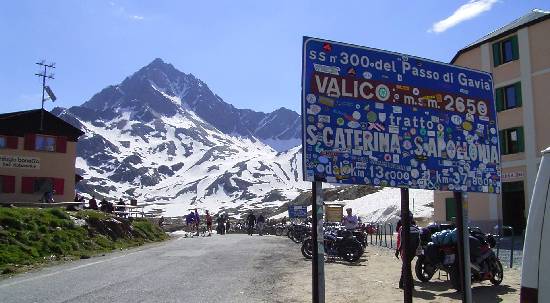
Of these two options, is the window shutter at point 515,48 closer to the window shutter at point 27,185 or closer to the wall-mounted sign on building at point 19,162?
the wall-mounted sign on building at point 19,162

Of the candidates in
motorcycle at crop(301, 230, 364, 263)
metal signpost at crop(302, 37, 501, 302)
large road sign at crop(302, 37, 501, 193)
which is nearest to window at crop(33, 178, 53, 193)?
motorcycle at crop(301, 230, 364, 263)

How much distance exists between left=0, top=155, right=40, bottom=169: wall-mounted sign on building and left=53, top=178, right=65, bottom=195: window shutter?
5.33ft

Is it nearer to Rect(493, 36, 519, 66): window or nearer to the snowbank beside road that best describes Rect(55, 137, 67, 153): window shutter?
the snowbank beside road

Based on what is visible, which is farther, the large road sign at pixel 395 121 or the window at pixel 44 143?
the window at pixel 44 143

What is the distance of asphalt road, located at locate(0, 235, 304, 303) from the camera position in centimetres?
975

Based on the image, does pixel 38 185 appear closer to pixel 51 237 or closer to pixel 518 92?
pixel 51 237

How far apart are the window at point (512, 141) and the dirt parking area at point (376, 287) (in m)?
18.7

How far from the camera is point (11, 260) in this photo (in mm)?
15984

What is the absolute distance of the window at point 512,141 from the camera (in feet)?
99.5

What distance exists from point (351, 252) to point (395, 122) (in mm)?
12089

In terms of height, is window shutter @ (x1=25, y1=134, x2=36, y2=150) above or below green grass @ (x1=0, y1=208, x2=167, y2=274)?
above

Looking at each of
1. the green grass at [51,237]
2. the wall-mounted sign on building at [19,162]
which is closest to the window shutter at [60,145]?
the wall-mounted sign on building at [19,162]

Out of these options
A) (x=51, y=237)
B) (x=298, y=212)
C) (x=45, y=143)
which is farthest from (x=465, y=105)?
(x=45, y=143)

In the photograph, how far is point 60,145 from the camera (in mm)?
40406
